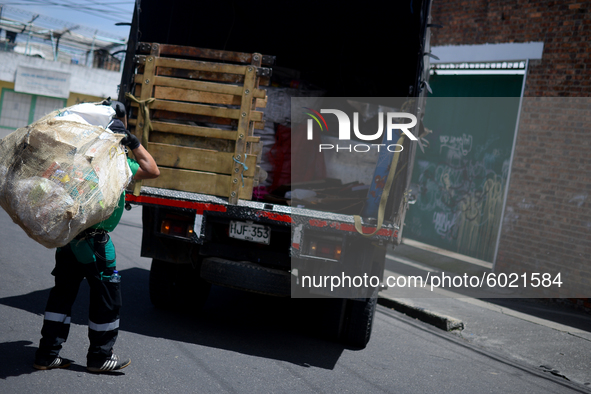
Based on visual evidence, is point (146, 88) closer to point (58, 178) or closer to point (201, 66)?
point (201, 66)

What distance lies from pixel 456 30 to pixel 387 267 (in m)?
4.48

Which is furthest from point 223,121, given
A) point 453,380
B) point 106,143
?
point 453,380

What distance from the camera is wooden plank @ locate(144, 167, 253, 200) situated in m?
4.50

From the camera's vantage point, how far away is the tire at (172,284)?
512cm

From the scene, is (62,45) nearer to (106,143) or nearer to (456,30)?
(456,30)

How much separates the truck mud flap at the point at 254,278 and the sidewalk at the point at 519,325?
2.56 metres

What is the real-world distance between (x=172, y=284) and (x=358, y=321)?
174 centimetres

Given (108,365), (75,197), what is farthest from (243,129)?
(108,365)

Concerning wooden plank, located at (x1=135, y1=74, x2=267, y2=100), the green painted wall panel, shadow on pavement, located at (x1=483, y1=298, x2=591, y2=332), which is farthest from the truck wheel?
the green painted wall panel

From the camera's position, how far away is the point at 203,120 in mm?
4578

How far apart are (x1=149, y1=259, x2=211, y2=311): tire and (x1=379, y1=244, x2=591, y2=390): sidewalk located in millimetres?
2825

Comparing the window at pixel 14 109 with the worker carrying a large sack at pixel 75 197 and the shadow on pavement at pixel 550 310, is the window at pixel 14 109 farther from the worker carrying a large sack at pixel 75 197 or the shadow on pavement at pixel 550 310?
the worker carrying a large sack at pixel 75 197

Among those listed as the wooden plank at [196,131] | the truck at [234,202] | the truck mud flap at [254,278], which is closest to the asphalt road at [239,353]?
the truck at [234,202]

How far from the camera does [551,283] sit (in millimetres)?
8047
